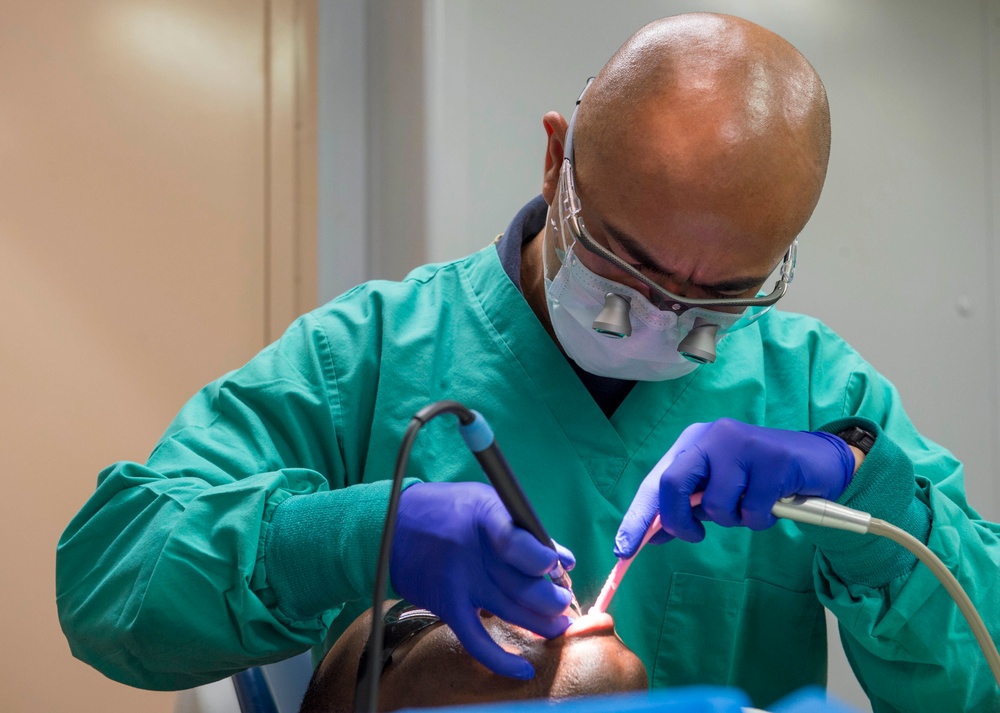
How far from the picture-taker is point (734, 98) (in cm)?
119

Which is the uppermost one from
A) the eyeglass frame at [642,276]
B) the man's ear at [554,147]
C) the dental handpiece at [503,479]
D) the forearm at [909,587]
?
the man's ear at [554,147]

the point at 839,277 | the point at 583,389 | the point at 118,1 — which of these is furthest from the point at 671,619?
the point at 118,1

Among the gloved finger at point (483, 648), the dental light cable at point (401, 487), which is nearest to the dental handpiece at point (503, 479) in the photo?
the dental light cable at point (401, 487)

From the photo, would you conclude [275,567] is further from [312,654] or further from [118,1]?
[118,1]

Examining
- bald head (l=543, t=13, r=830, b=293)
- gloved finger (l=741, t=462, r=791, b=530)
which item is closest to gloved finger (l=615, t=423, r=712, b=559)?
gloved finger (l=741, t=462, r=791, b=530)

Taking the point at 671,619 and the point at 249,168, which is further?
the point at 249,168

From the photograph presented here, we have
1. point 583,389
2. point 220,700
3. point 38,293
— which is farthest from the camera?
point 38,293

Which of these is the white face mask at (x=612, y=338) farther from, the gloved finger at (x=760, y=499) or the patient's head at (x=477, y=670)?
the patient's head at (x=477, y=670)

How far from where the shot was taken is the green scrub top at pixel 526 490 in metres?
1.15

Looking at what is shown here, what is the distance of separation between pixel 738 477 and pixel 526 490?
373mm

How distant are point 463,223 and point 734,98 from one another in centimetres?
109

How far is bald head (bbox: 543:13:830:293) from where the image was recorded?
3.84 feet

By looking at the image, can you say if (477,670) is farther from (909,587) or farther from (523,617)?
(909,587)

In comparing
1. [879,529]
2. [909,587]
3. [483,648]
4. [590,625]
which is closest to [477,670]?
[483,648]
